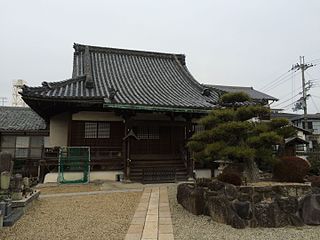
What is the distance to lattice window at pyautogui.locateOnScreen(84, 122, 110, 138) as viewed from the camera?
13.5m

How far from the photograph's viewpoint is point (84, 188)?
34.7 feet

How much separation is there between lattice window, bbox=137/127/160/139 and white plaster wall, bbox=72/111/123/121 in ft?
3.77

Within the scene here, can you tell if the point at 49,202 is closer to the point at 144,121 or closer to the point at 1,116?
the point at 144,121

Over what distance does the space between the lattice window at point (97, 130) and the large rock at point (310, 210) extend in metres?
9.65

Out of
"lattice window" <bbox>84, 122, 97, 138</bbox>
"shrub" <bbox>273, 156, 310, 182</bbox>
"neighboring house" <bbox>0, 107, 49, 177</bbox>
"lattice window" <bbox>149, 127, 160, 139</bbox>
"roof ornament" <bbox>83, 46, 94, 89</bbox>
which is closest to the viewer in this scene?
"shrub" <bbox>273, 156, 310, 182</bbox>

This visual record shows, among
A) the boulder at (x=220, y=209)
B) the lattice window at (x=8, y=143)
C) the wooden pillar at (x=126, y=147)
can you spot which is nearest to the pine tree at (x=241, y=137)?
the boulder at (x=220, y=209)

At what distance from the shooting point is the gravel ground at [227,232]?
16.0 feet

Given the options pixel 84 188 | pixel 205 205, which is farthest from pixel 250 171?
pixel 84 188

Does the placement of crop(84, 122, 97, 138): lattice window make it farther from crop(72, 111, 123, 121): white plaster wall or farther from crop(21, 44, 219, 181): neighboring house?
crop(72, 111, 123, 121): white plaster wall

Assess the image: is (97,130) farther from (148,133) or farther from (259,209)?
(259,209)

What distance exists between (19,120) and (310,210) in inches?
729

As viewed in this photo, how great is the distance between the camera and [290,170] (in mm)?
10844

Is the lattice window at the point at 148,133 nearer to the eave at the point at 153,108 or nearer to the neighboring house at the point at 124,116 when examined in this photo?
the neighboring house at the point at 124,116

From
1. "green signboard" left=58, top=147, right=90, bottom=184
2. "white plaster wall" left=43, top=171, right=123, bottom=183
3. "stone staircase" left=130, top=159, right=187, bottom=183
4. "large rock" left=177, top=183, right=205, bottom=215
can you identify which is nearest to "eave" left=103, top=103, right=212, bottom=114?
"green signboard" left=58, top=147, right=90, bottom=184
